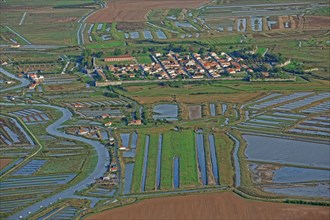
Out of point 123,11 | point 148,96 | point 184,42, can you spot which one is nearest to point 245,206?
point 148,96

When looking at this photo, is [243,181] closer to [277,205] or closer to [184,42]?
[277,205]

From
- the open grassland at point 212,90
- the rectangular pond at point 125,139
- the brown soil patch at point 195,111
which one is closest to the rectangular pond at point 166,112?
the brown soil patch at point 195,111

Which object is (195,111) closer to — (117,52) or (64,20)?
(117,52)

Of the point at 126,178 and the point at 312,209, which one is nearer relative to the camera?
the point at 312,209

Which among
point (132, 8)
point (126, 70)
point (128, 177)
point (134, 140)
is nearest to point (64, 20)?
point (132, 8)

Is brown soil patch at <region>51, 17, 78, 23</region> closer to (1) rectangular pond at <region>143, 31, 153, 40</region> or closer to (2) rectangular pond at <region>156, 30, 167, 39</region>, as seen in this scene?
(1) rectangular pond at <region>143, 31, 153, 40</region>
